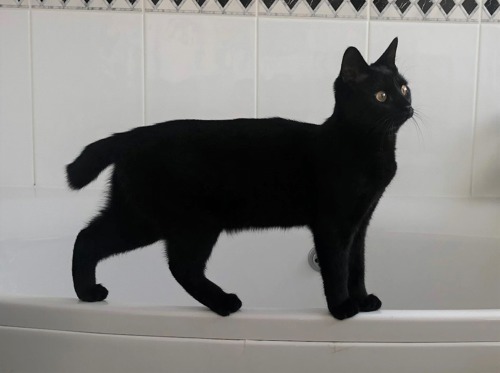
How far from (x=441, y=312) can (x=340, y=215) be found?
16cm

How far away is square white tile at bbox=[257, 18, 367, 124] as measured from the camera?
133 centimetres

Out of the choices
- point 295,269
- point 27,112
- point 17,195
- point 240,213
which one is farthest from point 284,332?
point 27,112

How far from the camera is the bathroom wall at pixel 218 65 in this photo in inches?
52.0

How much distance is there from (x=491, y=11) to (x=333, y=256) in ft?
3.24

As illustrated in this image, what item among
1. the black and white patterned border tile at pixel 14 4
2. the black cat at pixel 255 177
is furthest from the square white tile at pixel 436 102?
the black and white patterned border tile at pixel 14 4

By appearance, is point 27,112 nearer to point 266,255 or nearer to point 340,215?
point 266,255

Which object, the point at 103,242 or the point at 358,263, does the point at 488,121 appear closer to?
the point at 358,263

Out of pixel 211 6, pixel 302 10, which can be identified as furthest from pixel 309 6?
pixel 211 6

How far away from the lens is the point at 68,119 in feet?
4.44

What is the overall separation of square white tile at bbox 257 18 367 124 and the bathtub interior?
311 millimetres

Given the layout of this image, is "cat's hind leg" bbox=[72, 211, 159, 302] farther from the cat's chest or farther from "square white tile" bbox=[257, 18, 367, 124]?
"square white tile" bbox=[257, 18, 367, 124]

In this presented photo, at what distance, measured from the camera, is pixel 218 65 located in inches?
52.7

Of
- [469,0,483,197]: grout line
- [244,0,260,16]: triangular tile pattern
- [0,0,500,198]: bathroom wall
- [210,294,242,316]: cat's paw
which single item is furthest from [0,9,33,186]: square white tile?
[469,0,483,197]: grout line

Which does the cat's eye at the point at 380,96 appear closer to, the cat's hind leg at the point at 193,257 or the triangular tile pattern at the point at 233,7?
the cat's hind leg at the point at 193,257
